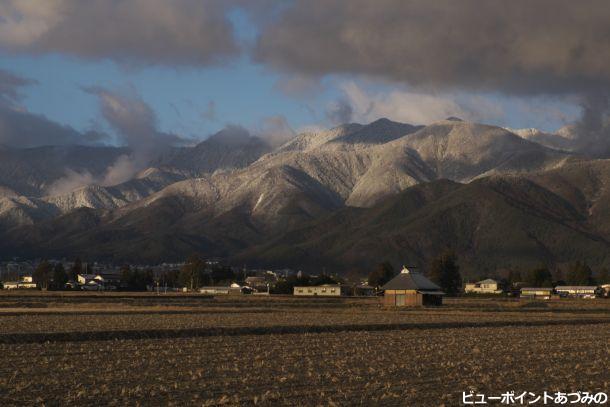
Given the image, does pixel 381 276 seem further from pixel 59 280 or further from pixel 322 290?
pixel 59 280

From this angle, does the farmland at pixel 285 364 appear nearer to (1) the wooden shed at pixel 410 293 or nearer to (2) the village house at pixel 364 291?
(1) the wooden shed at pixel 410 293

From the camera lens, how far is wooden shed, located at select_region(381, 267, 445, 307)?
10544 centimetres

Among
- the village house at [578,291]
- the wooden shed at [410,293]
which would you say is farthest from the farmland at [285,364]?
the village house at [578,291]

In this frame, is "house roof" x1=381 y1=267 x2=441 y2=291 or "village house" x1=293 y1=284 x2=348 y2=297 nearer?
"house roof" x1=381 y1=267 x2=441 y2=291

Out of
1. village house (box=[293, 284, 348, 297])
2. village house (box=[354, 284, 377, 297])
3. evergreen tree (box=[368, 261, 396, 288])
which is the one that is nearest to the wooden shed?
village house (box=[293, 284, 348, 297])

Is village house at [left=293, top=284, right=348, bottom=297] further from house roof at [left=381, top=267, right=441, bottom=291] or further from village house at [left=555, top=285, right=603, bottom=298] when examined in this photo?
house roof at [left=381, top=267, right=441, bottom=291]

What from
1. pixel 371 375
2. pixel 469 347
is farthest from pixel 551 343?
pixel 371 375

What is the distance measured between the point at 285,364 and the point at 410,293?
72424 mm

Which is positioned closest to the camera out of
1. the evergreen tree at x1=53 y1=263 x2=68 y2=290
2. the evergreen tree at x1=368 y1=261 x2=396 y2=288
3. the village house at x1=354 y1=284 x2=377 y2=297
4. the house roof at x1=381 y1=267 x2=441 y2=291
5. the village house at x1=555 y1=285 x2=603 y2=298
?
the house roof at x1=381 y1=267 x2=441 y2=291

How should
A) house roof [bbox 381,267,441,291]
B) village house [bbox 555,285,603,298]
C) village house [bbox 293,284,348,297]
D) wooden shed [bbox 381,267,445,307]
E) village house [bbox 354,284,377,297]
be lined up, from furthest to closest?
village house [bbox 354,284,377,297], village house [bbox 555,285,603,298], village house [bbox 293,284,348,297], house roof [bbox 381,267,441,291], wooden shed [bbox 381,267,445,307]

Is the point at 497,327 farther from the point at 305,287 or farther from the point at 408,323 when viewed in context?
the point at 305,287

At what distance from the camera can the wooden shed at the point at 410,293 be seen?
346ft

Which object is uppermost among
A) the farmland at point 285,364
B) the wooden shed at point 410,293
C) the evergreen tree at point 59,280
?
the evergreen tree at point 59,280

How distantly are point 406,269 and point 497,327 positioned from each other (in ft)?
164
